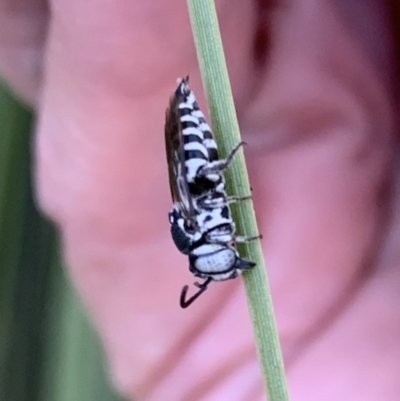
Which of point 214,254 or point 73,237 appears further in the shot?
point 73,237

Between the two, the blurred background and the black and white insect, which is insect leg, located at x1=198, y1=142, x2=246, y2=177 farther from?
the blurred background

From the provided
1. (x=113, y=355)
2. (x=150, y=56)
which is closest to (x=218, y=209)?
(x=150, y=56)

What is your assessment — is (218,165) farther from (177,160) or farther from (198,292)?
(198,292)

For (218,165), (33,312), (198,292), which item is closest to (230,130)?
(218,165)

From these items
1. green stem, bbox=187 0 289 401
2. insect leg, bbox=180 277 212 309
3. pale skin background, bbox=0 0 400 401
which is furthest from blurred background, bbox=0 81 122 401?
green stem, bbox=187 0 289 401

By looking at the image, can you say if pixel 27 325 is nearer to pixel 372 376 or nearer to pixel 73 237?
pixel 73 237
